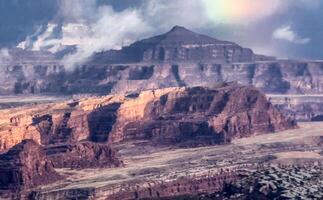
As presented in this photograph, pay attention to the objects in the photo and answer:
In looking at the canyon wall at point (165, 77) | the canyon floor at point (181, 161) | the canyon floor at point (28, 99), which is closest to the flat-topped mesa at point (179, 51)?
the canyon wall at point (165, 77)

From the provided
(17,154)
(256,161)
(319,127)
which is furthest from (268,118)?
(17,154)

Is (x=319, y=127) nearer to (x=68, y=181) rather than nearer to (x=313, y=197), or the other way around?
(x=68, y=181)

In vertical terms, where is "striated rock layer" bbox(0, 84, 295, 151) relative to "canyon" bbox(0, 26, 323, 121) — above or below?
below

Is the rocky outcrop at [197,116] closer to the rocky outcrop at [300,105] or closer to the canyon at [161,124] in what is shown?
the canyon at [161,124]

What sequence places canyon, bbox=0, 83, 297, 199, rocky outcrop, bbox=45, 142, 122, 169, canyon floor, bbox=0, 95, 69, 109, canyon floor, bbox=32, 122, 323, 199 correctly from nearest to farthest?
canyon floor, bbox=32, 122, 323, 199 → rocky outcrop, bbox=45, 142, 122, 169 → canyon, bbox=0, 83, 297, 199 → canyon floor, bbox=0, 95, 69, 109

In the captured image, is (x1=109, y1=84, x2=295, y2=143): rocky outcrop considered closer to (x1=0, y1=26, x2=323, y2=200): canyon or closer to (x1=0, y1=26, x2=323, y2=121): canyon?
(x1=0, y1=26, x2=323, y2=200): canyon

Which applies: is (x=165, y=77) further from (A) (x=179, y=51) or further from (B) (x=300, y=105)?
(B) (x=300, y=105)

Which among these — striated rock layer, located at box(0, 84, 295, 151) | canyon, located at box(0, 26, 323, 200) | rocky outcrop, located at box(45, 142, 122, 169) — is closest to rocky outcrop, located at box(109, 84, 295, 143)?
striated rock layer, located at box(0, 84, 295, 151)
